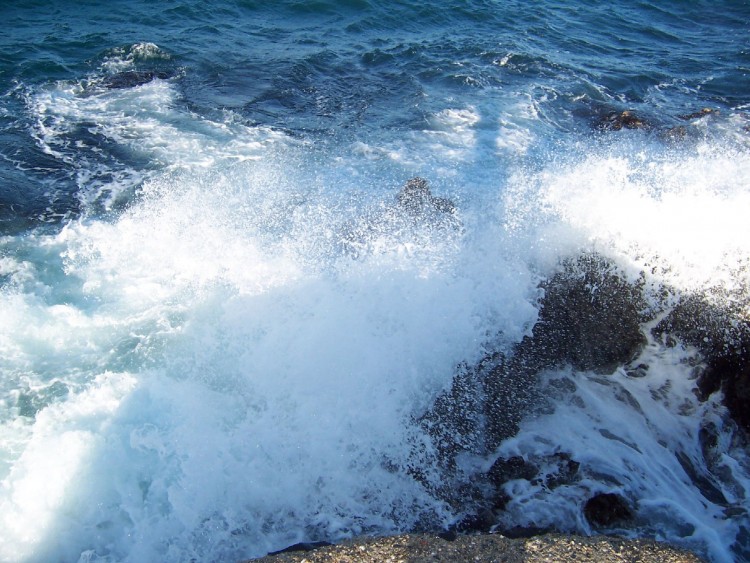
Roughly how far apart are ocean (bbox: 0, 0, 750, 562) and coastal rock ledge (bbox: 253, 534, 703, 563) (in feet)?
1.78

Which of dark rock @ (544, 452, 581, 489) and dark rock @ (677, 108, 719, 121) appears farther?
dark rock @ (677, 108, 719, 121)

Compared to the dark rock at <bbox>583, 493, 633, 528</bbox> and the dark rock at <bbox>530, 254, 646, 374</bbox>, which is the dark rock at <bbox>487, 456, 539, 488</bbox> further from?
the dark rock at <bbox>530, 254, 646, 374</bbox>

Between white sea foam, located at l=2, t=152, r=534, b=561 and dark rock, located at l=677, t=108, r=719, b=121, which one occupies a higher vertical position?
dark rock, located at l=677, t=108, r=719, b=121

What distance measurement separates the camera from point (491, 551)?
4.91 metres

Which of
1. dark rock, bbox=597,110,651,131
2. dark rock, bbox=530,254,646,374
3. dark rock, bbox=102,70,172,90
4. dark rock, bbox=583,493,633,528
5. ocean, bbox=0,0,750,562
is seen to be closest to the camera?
dark rock, bbox=583,493,633,528

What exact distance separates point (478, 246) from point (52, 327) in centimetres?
697

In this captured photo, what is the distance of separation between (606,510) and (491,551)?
5.63 ft

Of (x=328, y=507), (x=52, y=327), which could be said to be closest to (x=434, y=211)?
(x=328, y=507)

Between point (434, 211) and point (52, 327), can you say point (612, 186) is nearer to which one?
point (434, 211)

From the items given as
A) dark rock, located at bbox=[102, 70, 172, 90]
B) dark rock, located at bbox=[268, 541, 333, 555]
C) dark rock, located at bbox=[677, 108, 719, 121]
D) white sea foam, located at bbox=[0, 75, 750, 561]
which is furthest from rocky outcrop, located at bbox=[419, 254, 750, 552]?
dark rock, located at bbox=[102, 70, 172, 90]

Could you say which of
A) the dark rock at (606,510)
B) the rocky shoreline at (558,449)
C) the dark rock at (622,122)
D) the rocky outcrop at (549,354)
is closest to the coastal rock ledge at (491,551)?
the rocky shoreline at (558,449)

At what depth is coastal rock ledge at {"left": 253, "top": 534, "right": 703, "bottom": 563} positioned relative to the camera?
4828mm

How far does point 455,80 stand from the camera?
1545cm

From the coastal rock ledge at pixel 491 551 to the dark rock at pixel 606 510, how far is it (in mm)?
541
